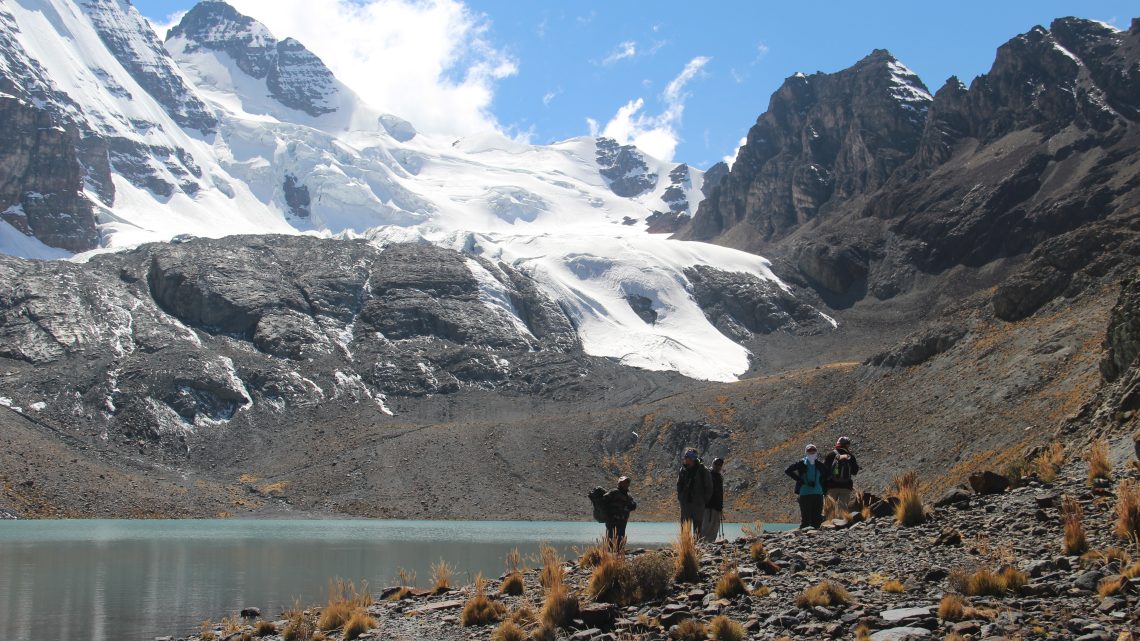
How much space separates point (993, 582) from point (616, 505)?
8423 millimetres

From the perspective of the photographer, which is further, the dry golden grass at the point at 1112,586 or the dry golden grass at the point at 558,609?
the dry golden grass at the point at 558,609

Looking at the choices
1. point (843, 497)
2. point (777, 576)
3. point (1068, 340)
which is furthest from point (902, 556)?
point (1068, 340)

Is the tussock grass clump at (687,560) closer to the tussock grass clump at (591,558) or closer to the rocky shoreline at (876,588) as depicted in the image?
the rocky shoreline at (876,588)

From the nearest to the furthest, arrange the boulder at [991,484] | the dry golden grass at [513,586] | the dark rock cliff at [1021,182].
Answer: the boulder at [991,484]
the dry golden grass at [513,586]
the dark rock cliff at [1021,182]

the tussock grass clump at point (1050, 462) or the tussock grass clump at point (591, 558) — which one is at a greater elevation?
the tussock grass clump at point (1050, 462)

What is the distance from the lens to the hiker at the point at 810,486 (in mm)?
20922

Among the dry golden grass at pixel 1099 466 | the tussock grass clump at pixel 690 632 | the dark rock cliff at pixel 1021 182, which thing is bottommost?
the tussock grass clump at pixel 690 632

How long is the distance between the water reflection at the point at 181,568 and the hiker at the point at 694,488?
10.9m

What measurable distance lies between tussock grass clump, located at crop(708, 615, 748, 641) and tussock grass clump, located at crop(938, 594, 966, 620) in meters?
2.42

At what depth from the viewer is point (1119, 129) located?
168m

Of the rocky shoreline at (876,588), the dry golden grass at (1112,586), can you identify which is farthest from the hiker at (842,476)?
the dry golden grass at (1112,586)

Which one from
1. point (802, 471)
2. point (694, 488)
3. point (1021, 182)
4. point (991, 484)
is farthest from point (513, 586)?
point (1021, 182)

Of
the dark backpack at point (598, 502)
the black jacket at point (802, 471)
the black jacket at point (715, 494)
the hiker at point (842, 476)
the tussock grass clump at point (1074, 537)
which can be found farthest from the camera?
the hiker at point (842, 476)

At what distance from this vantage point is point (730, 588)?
14953mm
